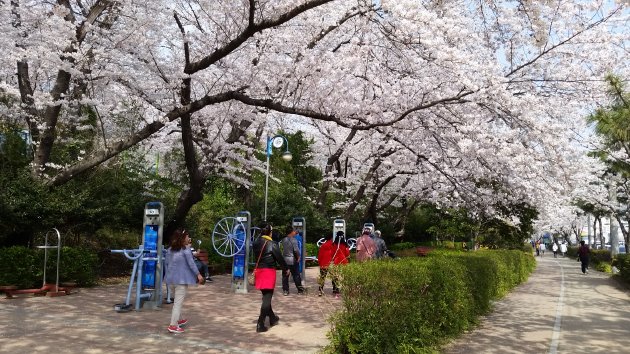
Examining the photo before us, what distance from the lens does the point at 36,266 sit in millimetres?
10734

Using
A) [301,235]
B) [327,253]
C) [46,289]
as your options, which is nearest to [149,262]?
[46,289]

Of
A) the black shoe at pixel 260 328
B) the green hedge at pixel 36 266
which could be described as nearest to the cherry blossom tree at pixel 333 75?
the green hedge at pixel 36 266

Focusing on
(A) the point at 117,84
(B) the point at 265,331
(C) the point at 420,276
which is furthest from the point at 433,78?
(A) the point at 117,84

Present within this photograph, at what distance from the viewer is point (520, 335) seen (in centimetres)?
856

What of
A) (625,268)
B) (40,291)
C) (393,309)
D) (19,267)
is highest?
(393,309)

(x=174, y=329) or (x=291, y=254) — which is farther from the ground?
(x=291, y=254)

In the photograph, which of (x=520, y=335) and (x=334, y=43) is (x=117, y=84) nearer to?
(x=334, y=43)

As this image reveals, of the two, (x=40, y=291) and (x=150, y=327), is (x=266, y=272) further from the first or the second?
(x=40, y=291)

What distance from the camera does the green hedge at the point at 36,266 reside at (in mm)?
10414

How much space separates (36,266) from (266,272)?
572 cm

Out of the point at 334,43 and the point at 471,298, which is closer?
the point at 471,298

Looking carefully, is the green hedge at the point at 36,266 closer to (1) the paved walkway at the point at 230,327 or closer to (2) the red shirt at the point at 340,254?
(1) the paved walkway at the point at 230,327

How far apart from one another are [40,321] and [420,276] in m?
5.55

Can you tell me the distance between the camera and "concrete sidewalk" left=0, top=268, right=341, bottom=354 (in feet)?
21.2
